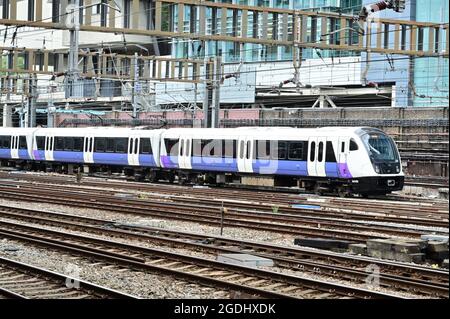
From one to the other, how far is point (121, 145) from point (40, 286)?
97.3ft

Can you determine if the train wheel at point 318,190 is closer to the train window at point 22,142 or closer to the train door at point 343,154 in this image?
the train door at point 343,154

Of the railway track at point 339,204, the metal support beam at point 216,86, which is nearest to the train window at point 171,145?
the metal support beam at point 216,86

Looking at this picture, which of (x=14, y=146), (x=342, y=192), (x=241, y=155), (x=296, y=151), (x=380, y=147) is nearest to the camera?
(x=380, y=147)

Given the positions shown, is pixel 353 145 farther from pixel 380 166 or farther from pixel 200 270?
pixel 200 270

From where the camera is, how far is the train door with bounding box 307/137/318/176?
30.7 metres

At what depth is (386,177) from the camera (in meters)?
29.5

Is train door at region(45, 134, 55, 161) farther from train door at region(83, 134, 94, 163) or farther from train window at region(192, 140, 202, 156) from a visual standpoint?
train window at region(192, 140, 202, 156)

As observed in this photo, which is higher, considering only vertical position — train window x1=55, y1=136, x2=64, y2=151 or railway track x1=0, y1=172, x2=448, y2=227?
train window x1=55, y1=136, x2=64, y2=151

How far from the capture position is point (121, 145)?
41.4 m

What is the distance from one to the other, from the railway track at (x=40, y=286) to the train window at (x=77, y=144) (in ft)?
103

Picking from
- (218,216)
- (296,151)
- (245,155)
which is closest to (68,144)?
(245,155)

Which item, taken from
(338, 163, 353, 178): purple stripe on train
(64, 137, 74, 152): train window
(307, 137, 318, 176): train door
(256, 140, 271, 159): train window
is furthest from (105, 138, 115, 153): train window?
(338, 163, 353, 178): purple stripe on train

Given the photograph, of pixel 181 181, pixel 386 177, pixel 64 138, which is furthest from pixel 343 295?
pixel 64 138
